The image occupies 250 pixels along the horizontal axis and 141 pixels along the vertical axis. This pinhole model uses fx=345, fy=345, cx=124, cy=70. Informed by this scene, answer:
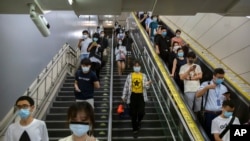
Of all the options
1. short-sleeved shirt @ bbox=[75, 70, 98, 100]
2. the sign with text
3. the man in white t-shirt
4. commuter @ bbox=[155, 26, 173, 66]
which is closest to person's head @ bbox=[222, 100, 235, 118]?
the sign with text

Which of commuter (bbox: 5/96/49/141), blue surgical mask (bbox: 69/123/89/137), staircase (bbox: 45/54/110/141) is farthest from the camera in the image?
staircase (bbox: 45/54/110/141)

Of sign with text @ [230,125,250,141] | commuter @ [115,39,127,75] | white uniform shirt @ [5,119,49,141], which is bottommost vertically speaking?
sign with text @ [230,125,250,141]

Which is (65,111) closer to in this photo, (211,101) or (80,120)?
(211,101)

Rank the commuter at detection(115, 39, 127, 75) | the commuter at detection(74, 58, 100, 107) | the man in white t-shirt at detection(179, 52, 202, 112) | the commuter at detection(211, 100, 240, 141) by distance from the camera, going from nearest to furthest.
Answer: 1. the commuter at detection(211, 100, 240, 141)
2. the man in white t-shirt at detection(179, 52, 202, 112)
3. the commuter at detection(74, 58, 100, 107)
4. the commuter at detection(115, 39, 127, 75)

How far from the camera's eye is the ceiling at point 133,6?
5.68 meters

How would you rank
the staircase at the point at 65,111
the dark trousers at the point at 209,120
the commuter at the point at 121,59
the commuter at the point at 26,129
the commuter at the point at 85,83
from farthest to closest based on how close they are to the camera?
the commuter at the point at 121,59
the staircase at the point at 65,111
the commuter at the point at 85,83
the dark trousers at the point at 209,120
the commuter at the point at 26,129

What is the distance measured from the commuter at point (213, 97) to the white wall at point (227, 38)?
3.74 meters

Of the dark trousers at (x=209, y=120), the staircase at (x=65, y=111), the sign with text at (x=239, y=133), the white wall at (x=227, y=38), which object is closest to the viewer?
the sign with text at (x=239, y=133)

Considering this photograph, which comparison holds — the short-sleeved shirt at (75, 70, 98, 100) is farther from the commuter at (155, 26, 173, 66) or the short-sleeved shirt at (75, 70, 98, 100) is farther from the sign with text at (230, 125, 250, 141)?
the commuter at (155, 26, 173, 66)

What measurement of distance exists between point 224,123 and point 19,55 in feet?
16.9

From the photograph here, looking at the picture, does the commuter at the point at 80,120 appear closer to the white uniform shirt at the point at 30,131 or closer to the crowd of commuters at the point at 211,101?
the white uniform shirt at the point at 30,131

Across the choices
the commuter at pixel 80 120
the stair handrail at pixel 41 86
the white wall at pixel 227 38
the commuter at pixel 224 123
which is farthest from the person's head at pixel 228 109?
the white wall at pixel 227 38

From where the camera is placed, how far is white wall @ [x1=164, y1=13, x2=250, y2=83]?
9.48 metres

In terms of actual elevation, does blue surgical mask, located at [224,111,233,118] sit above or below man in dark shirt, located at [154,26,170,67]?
below
